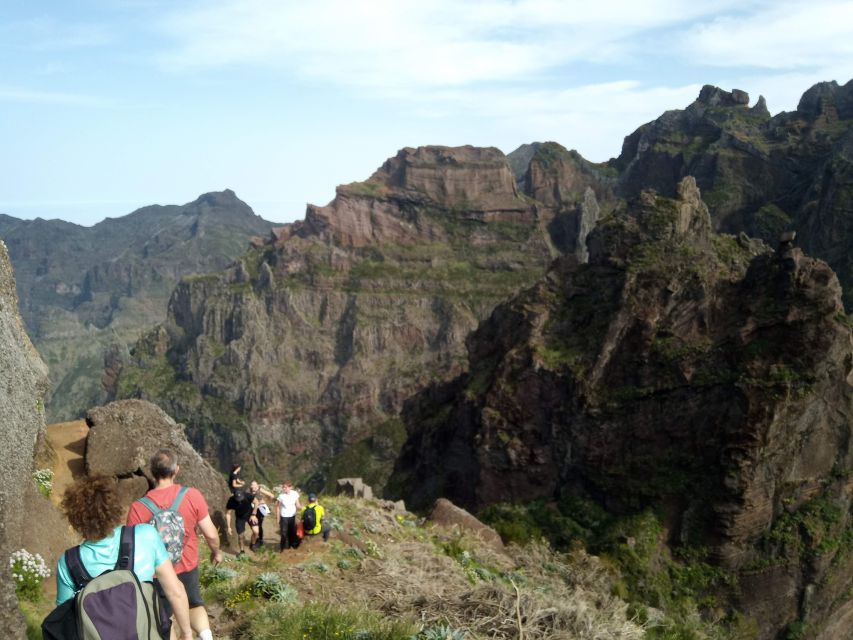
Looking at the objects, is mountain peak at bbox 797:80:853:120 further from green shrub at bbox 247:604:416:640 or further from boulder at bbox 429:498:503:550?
green shrub at bbox 247:604:416:640

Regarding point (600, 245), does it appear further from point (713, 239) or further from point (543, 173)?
point (543, 173)

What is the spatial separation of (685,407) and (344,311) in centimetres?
11924

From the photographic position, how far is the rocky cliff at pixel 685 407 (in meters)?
43.8

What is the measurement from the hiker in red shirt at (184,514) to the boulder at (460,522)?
58.0ft

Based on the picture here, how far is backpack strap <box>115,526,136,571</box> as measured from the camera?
7227 millimetres

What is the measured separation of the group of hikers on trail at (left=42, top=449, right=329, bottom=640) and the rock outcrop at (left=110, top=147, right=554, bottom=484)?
12952 centimetres

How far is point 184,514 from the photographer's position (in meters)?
9.27

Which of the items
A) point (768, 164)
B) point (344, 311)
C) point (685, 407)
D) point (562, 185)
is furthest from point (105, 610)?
point (562, 185)

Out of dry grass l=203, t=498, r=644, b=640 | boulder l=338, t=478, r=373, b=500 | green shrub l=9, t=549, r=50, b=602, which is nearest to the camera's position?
green shrub l=9, t=549, r=50, b=602

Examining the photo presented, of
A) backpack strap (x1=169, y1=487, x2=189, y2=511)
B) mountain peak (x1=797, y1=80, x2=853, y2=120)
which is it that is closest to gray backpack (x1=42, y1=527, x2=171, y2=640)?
backpack strap (x1=169, y1=487, x2=189, y2=511)

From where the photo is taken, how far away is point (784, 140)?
137875 mm

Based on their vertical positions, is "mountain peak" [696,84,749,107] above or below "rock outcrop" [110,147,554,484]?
above

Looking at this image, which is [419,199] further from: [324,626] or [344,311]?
[324,626]

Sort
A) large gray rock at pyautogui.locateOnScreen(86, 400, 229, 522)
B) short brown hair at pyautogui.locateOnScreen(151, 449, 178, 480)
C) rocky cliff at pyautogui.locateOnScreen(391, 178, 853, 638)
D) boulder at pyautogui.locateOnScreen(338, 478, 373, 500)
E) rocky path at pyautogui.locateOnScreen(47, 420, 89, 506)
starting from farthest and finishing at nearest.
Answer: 1. rocky cliff at pyautogui.locateOnScreen(391, 178, 853, 638)
2. boulder at pyautogui.locateOnScreen(338, 478, 373, 500)
3. large gray rock at pyautogui.locateOnScreen(86, 400, 229, 522)
4. rocky path at pyautogui.locateOnScreen(47, 420, 89, 506)
5. short brown hair at pyautogui.locateOnScreen(151, 449, 178, 480)
